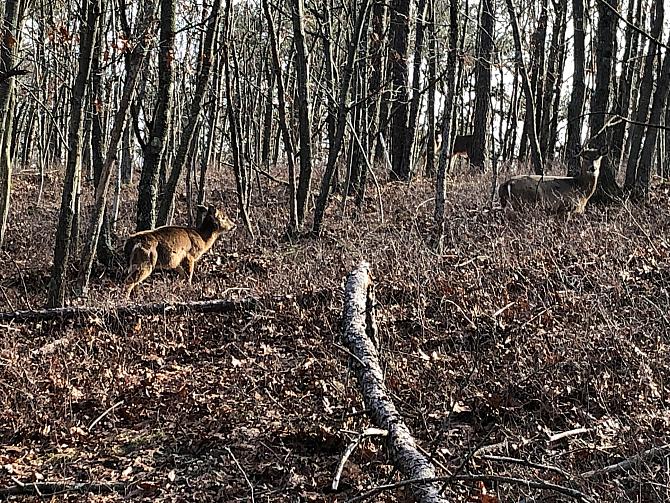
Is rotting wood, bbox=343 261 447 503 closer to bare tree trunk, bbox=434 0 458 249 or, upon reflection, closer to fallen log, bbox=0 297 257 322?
fallen log, bbox=0 297 257 322

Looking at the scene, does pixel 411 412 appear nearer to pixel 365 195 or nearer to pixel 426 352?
pixel 426 352

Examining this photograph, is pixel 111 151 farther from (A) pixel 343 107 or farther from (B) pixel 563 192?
(B) pixel 563 192

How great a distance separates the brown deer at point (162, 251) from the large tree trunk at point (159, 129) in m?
0.82

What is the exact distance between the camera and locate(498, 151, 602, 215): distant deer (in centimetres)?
1309

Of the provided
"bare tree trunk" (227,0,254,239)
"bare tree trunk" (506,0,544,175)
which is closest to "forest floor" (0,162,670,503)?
"bare tree trunk" (227,0,254,239)

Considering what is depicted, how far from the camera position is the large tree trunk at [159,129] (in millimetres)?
11922

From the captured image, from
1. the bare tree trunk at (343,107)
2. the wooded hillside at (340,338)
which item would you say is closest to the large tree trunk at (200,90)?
the wooded hillside at (340,338)

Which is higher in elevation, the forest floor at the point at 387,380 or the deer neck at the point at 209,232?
the deer neck at the point at 209,232

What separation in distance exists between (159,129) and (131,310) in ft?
14.5

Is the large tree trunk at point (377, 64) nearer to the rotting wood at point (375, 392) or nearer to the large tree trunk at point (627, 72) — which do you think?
the large tree trunk at point (627, 72)

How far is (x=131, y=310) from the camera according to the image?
30.1 ft

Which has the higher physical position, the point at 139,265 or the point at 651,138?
the point at 651,138

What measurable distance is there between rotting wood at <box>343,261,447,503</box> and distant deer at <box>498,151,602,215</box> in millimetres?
6327

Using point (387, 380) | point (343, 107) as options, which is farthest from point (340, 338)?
point (343, 107)
